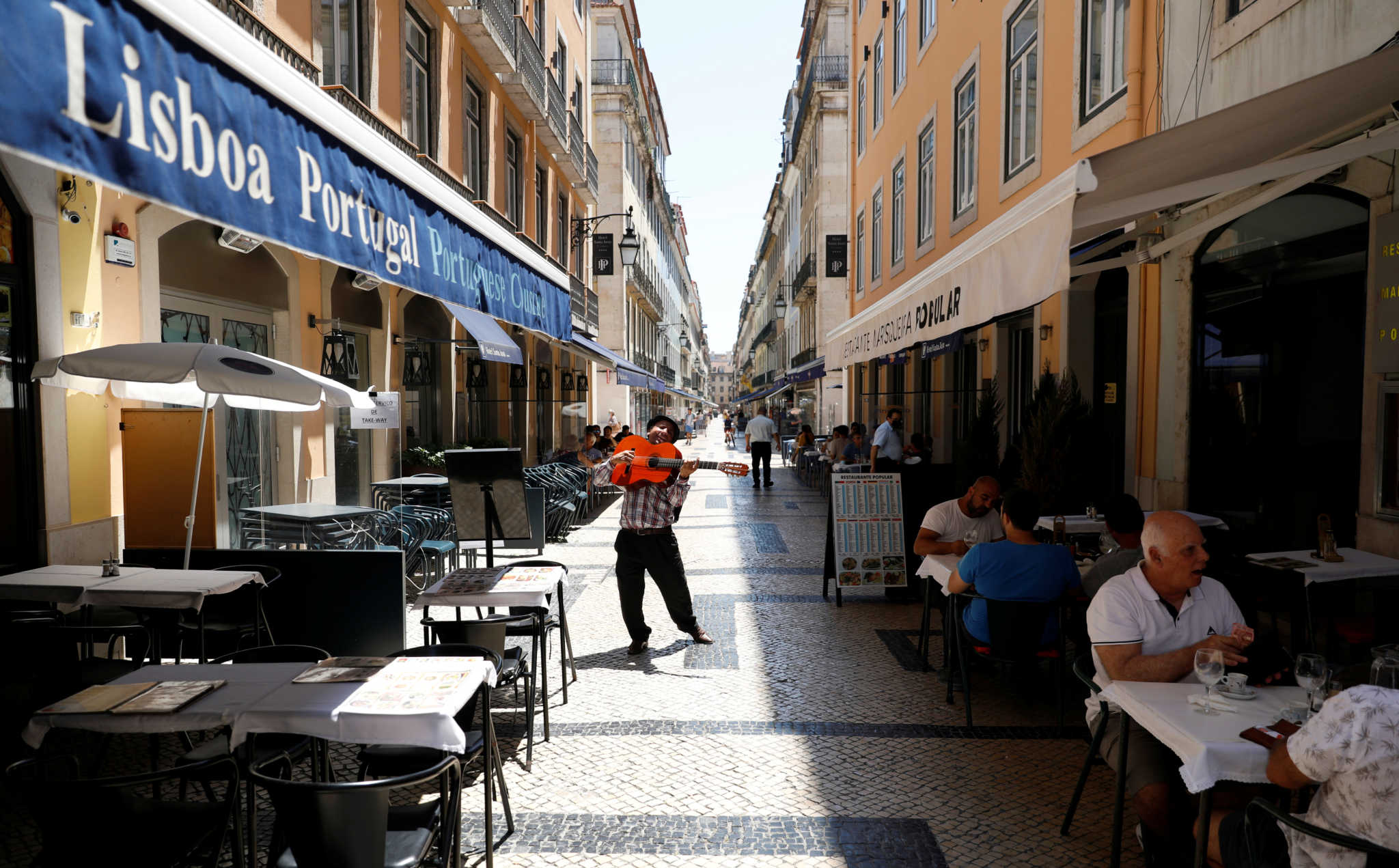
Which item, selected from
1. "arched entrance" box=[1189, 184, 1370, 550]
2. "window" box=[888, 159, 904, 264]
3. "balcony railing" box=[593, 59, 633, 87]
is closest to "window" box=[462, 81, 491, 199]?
"window" box=[888, 159, 904, 264]

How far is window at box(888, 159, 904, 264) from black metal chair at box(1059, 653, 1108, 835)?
1525cm

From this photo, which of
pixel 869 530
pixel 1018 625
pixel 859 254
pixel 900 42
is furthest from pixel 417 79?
pixel 859 254

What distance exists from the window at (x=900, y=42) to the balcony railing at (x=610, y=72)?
1704 centimetres

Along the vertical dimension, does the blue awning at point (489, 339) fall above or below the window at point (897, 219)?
below

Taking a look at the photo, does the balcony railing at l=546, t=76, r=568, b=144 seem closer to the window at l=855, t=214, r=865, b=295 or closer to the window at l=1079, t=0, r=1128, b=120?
the window at l=855, t=214, r=865, b=295

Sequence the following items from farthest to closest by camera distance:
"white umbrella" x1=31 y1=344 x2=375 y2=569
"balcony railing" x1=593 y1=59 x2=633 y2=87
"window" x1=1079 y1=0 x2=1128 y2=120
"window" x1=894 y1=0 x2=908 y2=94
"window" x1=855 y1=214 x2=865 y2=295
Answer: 1. "balcony railing" x1=593 y1=59 x2=633 y2=87
2. "window" x1=855 y1=214 x2=865 y2=295
3. "window" x1=894 y1=0 x2=908 y2=94
4. "window" x1=1079 y1=0 x2=1128 y2=120
5. "white umbrella" x1=31 y1=344 x2=375 y2=569

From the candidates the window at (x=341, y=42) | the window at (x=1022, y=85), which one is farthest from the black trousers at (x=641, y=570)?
the window at (x=1022, y=85)

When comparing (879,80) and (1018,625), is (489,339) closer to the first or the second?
(1018,625)

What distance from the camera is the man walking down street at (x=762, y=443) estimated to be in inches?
776

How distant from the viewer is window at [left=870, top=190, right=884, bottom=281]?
20734 mm

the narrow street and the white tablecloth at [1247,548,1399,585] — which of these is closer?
the narrow street

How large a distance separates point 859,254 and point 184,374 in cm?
2073

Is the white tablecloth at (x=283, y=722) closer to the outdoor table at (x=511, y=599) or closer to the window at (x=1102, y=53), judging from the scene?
the outdoor table at (x=511, y=599)

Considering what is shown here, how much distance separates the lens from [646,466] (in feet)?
21.7
